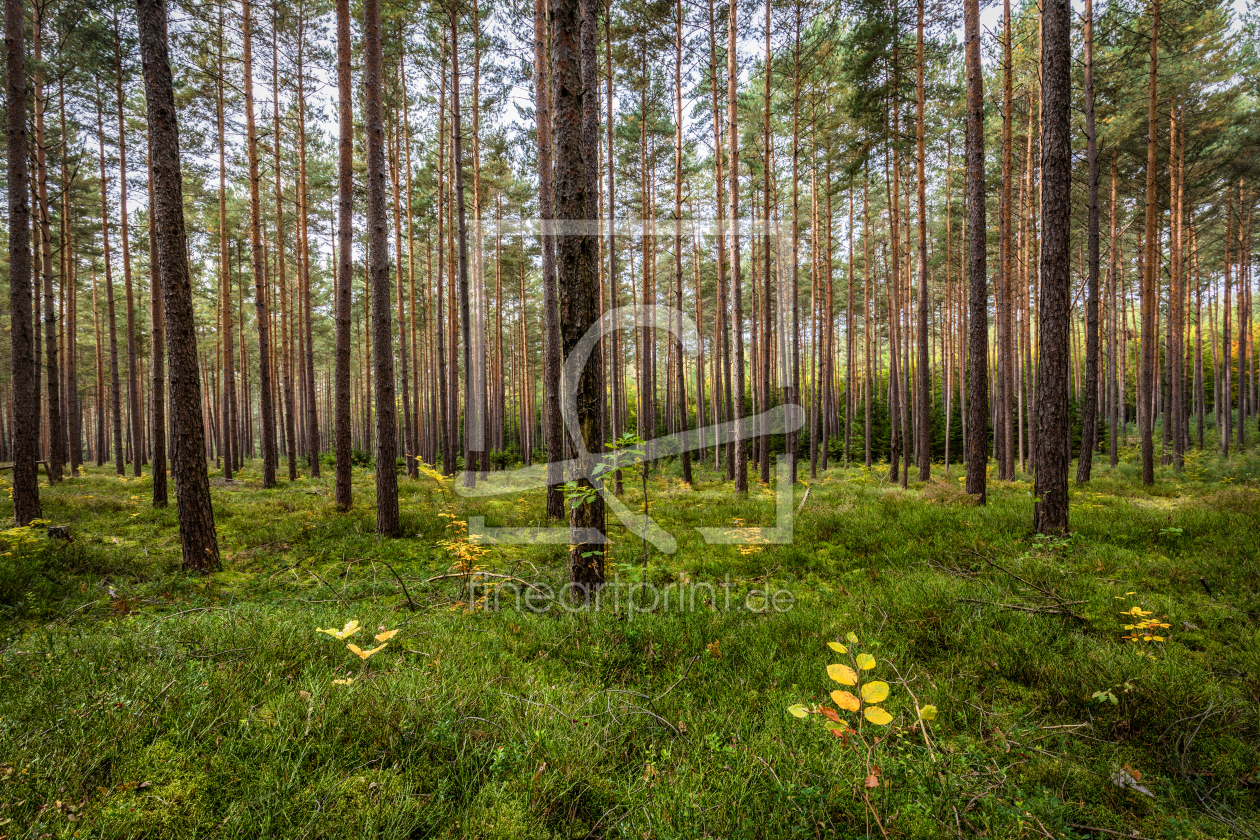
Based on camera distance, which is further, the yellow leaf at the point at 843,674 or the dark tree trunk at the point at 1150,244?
the dark tree trunk at the point at 1150,244

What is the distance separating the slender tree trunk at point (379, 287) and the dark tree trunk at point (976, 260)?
10.0 meters

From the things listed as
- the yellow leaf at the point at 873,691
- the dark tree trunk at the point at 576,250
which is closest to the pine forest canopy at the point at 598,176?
the dark tree trunk at the point at 576,250

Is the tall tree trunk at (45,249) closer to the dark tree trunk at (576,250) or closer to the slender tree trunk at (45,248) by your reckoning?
the slender tree trunk at (45,248)

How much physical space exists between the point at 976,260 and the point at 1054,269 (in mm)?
3371

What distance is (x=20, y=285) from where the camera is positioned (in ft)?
22.0

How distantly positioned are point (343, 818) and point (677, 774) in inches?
54.1

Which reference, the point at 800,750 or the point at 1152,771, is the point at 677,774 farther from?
the point at 1152,771

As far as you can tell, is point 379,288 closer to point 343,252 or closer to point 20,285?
point 343,252

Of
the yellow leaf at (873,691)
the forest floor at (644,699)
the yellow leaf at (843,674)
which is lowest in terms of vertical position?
the forest floor at (644,699)

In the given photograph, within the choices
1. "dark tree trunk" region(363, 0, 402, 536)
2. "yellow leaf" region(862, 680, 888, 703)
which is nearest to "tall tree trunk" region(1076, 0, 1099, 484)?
"yellow leaf" region(862, 680, 888, 703)

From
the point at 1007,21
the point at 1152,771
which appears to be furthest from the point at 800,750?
the point at 1007,21

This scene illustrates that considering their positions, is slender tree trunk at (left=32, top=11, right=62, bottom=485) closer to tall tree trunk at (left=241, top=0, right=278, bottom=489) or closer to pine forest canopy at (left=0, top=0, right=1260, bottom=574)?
pine forest canopy at (left=0, top=0, right=1260, bottom=574)

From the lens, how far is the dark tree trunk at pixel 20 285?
6.51 m

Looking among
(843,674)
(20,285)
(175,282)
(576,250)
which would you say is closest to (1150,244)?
(576,250)
